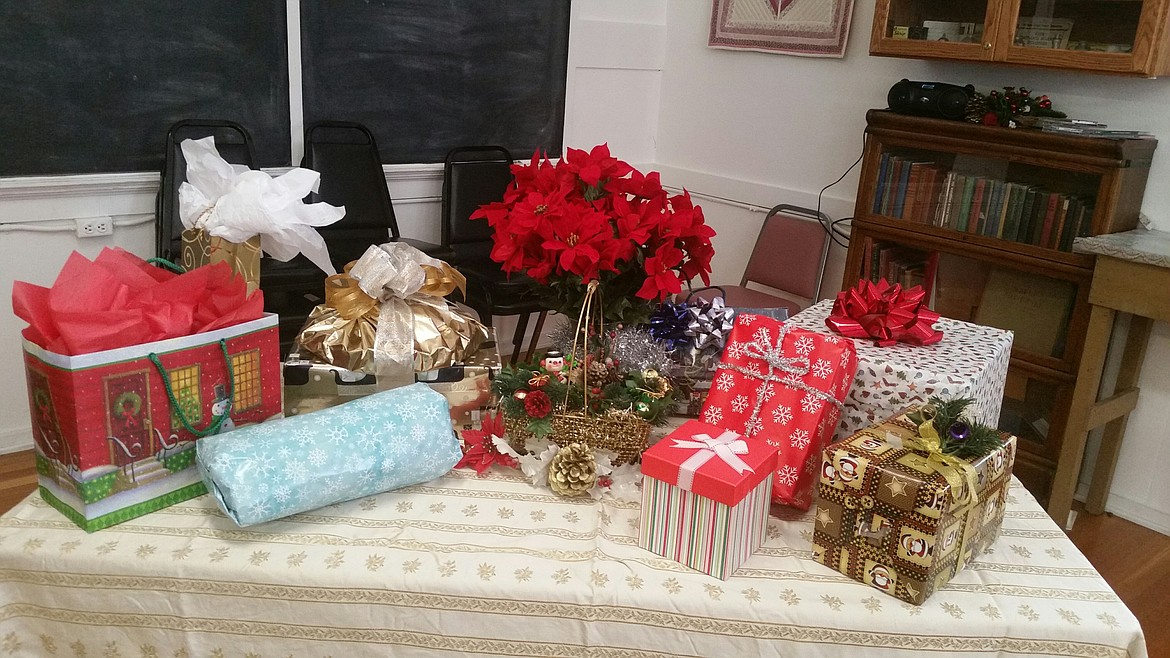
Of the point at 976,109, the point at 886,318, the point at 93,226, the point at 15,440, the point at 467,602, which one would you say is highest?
the point at 976,109

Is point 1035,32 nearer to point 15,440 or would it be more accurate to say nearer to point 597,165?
point 597,165

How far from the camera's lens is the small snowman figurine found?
4.63ft

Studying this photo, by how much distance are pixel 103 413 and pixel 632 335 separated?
81 cm

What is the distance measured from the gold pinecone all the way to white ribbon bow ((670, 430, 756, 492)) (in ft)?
0.58

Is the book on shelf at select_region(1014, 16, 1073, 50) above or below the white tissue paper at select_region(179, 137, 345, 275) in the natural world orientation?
above

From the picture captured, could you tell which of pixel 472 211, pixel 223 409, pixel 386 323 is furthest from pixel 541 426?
pixel 472 211

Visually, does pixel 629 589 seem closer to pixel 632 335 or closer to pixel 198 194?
pixel 632 335

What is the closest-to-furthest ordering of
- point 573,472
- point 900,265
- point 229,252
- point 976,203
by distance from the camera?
point 573,472 < point 229,252 < point 976,203 < point 900,265

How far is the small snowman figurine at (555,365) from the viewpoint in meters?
1.41

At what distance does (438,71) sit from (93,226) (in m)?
1.48

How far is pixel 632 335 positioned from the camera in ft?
4.83

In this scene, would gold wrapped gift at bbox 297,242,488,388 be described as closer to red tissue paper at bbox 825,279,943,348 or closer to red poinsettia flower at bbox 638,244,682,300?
red poinsettia flower at bbox 638,244,682,300

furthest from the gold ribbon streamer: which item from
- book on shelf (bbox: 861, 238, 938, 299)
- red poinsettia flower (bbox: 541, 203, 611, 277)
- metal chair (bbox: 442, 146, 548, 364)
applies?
book on shelf (bbox: 861, 238, 938, 299)

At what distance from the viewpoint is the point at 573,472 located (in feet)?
4.24
